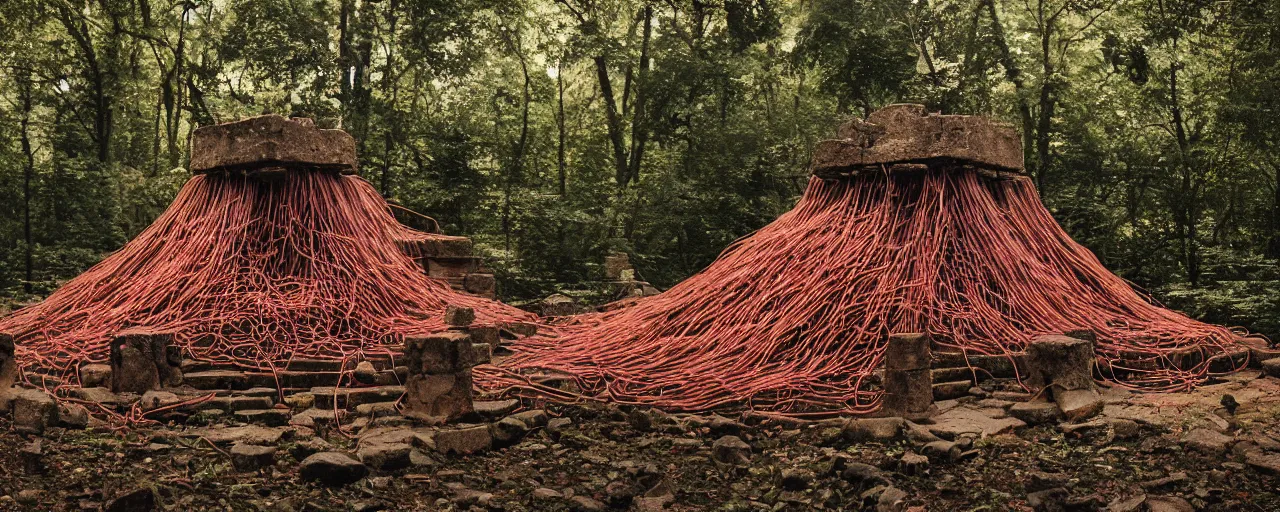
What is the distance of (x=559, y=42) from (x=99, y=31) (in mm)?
6895

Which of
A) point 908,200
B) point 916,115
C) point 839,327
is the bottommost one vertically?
point 839,327

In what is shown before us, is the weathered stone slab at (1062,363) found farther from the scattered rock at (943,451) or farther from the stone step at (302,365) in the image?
the stone step at (302,365)

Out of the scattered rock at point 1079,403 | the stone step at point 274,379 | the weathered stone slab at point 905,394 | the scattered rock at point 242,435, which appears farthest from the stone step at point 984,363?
the scattered rock at point 242,435

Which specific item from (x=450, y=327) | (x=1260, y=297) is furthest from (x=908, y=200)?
(x=1260, y=297)

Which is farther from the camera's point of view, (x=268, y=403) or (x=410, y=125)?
(x=410, y=125)

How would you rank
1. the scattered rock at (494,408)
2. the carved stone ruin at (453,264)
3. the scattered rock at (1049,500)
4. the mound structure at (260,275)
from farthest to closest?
the carved stone ruin at (453,264), the mound structure at (260,275), the scattered rock at (494,408), the scattered rock at (1049,500)

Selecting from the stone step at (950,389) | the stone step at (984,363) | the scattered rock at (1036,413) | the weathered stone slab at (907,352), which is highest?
the weathered stone slab at (907,352)

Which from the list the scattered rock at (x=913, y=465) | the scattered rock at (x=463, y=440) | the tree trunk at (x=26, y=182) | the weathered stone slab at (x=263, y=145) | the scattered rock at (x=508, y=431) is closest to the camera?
the scattered rock at (x=913, y=465)

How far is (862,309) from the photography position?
794 cm

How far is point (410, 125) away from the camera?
15.8m

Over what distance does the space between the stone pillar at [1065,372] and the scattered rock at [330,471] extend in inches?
155

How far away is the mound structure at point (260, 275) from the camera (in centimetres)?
851

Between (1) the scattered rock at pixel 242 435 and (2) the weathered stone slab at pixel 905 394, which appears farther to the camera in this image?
(2) the weathered stone slab at pixel 905 394

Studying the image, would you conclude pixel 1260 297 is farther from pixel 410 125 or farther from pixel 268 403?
pixel 410 125
